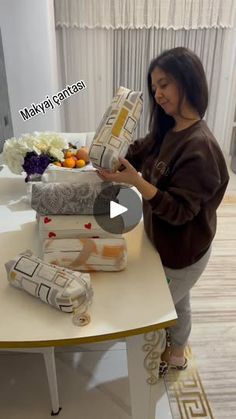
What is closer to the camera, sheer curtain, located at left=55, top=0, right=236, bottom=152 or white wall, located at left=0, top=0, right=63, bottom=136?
white wall, located at left=0, top=0, right=63, bottom=136

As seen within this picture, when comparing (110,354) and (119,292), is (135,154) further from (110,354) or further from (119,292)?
(110,354)

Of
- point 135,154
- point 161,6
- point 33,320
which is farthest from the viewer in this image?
point 161,6

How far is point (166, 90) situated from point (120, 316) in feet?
1.92

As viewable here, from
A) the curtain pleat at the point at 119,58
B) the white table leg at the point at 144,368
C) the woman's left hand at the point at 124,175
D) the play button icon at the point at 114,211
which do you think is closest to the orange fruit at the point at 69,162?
the play button icon at the point at 114,211

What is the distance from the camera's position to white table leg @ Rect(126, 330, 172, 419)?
0.82 metres

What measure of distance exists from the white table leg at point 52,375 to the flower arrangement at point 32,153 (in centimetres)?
64

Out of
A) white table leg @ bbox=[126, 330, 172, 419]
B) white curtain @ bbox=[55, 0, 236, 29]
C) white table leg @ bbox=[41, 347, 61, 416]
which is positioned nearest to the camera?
white table leg @ bbox=[126, 330, 172, 419]

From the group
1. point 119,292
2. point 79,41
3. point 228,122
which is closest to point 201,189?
point 119,292

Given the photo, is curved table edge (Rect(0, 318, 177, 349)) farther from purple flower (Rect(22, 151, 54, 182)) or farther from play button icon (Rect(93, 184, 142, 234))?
purple flower (Rect(22, 151, 54, 182))

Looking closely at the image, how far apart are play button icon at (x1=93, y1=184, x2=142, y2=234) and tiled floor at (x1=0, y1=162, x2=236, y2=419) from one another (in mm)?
691

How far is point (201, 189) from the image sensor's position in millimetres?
827

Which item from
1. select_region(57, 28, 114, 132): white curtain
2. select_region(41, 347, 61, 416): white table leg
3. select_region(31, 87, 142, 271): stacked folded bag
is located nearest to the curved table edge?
select_region(31, 87, 142, 271): stacked folded bag

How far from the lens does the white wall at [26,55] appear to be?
6.72 feet

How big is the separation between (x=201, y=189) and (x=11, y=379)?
1.12m
